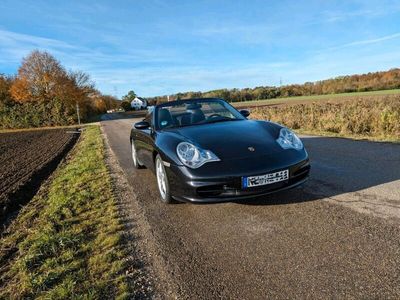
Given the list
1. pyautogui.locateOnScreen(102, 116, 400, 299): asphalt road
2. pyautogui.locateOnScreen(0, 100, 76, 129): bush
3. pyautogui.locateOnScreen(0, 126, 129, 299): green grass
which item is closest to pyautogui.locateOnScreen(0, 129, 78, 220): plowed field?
pyautogui.locateOnScreen(0, 126, 129, 299): green grass

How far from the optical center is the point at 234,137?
4.55m

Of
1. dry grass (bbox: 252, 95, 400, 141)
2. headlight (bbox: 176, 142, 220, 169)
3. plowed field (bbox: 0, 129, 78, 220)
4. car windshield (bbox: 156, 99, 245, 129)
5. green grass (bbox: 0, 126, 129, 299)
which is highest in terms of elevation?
car windshield (bbox: 156, 99, 245, 129)

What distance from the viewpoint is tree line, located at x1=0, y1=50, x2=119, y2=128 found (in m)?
42.2

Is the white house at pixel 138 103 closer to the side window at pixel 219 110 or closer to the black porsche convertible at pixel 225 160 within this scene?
the side window at pixel 219 110

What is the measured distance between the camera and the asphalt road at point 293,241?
265 centimetres

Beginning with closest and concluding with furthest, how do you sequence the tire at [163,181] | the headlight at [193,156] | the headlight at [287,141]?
1. the headlight at [193,156]
2. the headlight at [287,141]
3. the tire at [163,181]

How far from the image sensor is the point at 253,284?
2727mm

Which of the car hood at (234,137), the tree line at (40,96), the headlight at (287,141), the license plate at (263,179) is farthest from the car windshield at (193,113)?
the tree line at (40,96)

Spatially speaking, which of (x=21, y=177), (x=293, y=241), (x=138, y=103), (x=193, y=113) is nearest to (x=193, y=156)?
(x=293, y=241)

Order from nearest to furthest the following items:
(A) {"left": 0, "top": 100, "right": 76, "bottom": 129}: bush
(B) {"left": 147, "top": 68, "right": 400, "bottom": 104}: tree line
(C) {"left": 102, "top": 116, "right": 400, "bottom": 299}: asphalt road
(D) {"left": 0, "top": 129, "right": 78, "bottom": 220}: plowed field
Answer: (C) {"left": 102, "top": 116, "right": 400, "bottom": 299}: asphalt road → (D) {"left": 0, "top": 129, "right": 78, "bottom": 220}: plowed field → (A) {"left": 0, "top": 100, "right": 76, "bottom": 129}: bush → (B) {"left": 147, "top": 68, "right": 400, "bottom": 104}: tree line

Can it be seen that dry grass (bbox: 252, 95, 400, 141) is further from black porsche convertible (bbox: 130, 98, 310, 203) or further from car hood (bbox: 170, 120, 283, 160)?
black porsche convertible (bbox: 130, 98, 310, 203)

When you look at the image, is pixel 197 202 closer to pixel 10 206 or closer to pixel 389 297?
pixel 389 297

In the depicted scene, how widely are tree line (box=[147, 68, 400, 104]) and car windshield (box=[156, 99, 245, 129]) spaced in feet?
145

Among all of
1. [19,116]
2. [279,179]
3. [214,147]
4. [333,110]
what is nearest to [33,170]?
[214,147]
